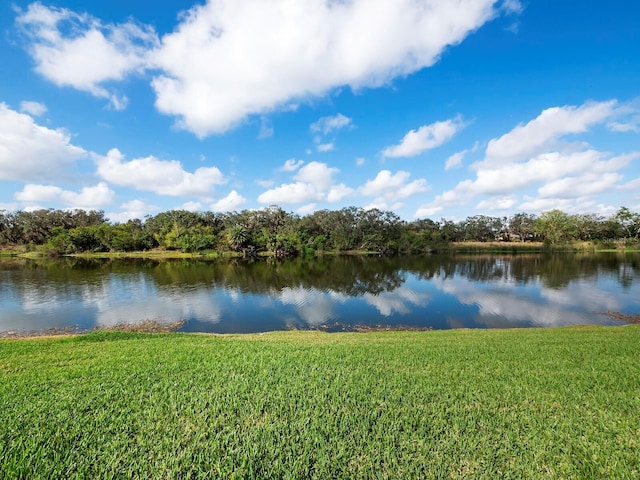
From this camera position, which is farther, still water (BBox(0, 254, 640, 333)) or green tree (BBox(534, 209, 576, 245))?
green tree (BBox(534, 209, 576, 245))

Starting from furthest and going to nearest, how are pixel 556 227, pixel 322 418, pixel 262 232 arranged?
pixel 556 227
pixel 262 232
pixel 322 418

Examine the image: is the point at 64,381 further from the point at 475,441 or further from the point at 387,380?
the point at 475,441

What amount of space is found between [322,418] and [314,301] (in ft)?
71.1

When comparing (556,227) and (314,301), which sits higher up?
(556,227)

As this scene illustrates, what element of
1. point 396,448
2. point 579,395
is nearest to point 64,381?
point 396,448

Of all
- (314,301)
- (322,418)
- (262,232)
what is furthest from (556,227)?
(322,418)

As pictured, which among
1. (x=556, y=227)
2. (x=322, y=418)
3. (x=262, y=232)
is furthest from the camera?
(x=556, y=227)

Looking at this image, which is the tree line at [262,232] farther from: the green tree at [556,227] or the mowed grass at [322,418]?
the mowed grass at [322,418]

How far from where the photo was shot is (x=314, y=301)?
25.8 m

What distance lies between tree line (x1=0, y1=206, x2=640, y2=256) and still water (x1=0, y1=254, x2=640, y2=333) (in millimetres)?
40621

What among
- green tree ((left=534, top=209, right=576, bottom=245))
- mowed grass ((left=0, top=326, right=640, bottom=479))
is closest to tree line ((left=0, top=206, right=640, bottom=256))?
green tree ((left=534, top=209, right=576, bottom=245))

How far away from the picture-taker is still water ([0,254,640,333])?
1988cm

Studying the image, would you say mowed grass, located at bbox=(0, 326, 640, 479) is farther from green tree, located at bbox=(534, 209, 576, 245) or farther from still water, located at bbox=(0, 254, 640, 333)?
green tree, located at bbox=(534, 209, 576, 245)

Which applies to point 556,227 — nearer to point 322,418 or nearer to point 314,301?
point 314,301
